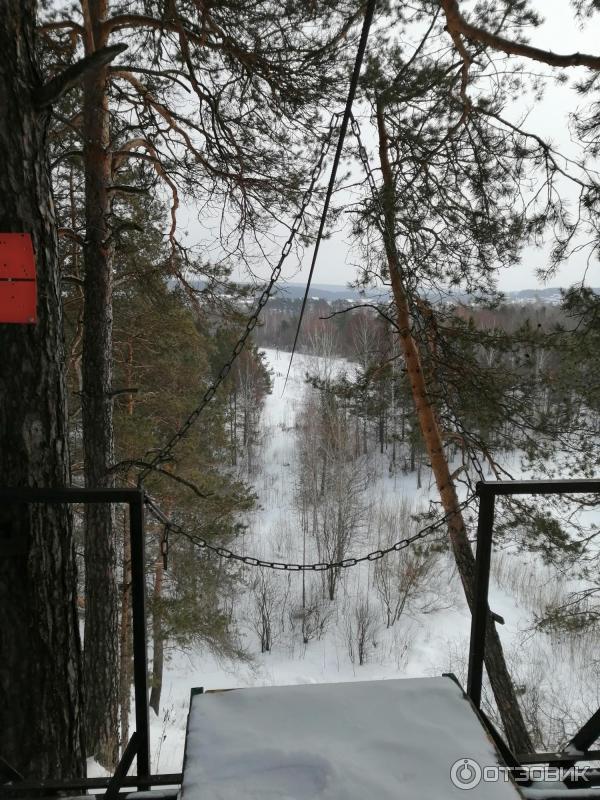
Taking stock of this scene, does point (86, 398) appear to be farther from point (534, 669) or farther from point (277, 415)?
point (277, 415)

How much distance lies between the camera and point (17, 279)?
1295mm

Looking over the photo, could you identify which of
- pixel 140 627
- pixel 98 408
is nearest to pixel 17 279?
pixel 140 627

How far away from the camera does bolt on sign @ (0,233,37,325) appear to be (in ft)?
4.15

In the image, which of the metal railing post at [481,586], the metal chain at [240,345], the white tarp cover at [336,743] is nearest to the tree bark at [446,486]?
the metal chain at [240,345]

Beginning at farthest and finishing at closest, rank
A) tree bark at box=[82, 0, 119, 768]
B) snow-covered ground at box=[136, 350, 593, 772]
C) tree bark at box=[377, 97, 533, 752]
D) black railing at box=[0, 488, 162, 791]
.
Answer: snow-covered ground at box=[136, 350, 593, 772], tree bark at box=[377, 97, 533, 752], tree bark at box=[82, 0, 119, 768], black railing at box=[0, 488, 162, 791]

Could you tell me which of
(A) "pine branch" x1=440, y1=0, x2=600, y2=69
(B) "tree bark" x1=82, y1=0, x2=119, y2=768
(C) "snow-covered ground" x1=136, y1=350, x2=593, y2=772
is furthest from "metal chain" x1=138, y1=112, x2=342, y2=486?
(C) "snow-covered ground" x1=136, y1=350, x2=593, y2=772

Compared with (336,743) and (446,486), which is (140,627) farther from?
(446,486)

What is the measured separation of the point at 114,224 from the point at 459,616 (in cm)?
1154

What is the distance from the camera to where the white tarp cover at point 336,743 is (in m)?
0.97

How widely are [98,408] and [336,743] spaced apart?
11.0ft

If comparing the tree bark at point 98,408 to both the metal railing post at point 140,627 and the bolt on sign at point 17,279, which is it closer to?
the bolt on sign at point 17,279

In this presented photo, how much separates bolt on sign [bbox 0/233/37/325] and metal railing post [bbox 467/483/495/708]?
4.29 feet

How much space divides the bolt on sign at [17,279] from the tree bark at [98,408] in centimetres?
246

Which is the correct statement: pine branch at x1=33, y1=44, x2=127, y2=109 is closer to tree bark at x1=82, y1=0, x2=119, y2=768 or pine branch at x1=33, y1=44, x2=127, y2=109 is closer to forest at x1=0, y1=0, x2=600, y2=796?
forest at x1=0, y1=0, x2=600, y2=796
